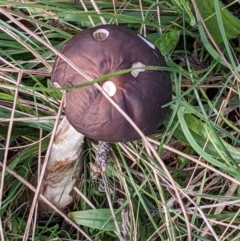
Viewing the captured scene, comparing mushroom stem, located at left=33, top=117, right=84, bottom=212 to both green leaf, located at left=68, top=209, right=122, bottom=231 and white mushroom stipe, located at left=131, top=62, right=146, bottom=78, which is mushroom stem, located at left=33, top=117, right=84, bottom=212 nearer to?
green leaf, located at left=68, top=209, right=122, bottom=231

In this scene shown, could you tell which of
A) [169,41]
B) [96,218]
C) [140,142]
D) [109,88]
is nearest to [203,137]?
[140,142]

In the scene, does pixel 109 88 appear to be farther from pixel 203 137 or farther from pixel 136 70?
pixel 203 137

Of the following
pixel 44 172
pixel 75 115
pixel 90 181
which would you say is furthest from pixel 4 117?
pixel 75 115

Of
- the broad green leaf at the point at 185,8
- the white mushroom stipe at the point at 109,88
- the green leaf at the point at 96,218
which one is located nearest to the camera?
the white mushroom stipe at the point at 109,88

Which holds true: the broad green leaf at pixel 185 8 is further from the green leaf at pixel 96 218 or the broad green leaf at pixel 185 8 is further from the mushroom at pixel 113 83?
the green leaf at pixel 96 218

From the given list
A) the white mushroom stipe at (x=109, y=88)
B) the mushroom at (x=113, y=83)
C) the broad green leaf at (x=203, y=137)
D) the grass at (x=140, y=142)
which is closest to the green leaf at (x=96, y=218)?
the grass at (x=140, y=142)

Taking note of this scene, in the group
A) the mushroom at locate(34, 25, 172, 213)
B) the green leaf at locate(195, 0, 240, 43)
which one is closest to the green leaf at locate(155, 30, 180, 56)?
the green leaf at locate(195, 0, 240, 43)

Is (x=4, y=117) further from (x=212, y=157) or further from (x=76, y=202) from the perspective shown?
(x=212, y=157)
